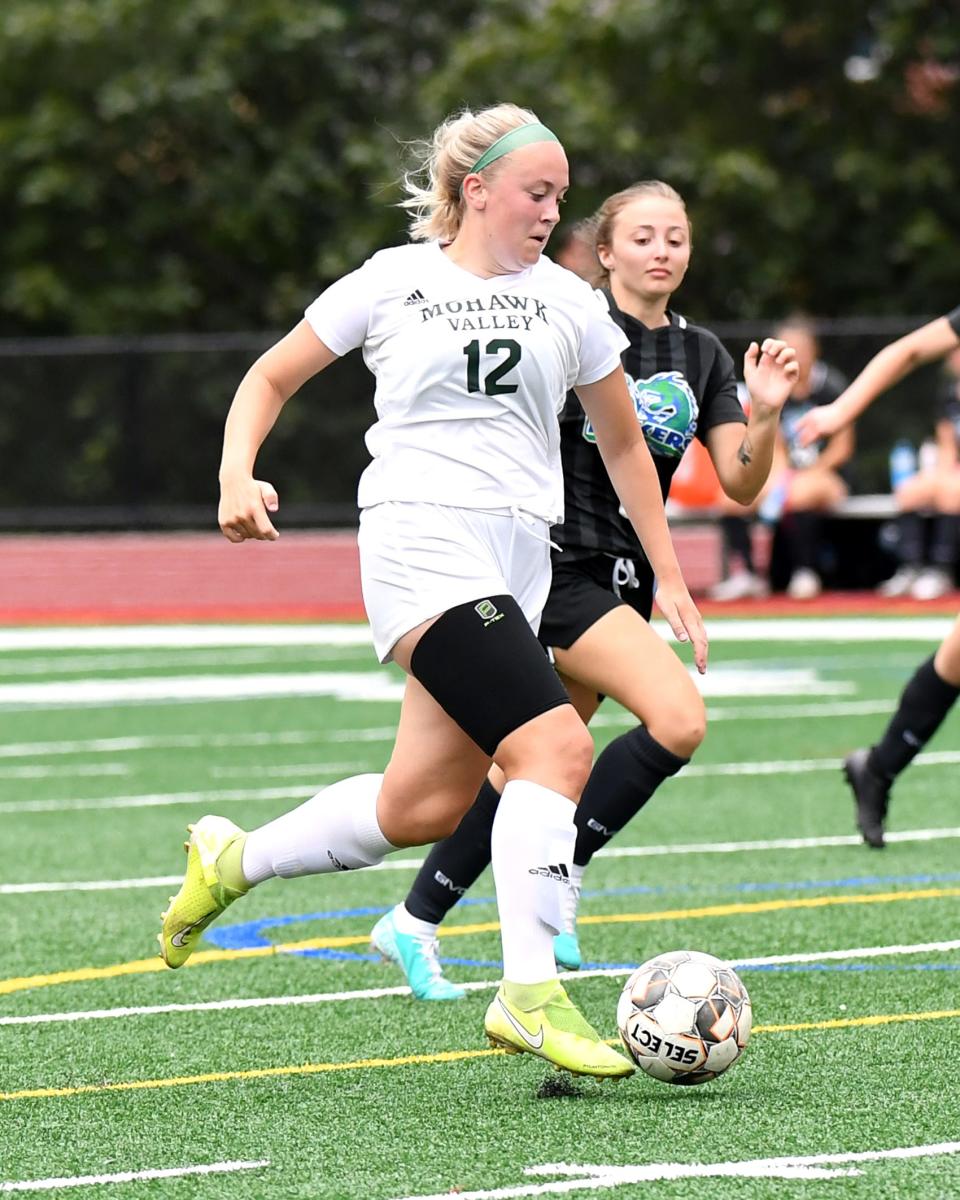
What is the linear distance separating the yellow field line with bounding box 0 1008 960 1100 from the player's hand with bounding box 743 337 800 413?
152cm

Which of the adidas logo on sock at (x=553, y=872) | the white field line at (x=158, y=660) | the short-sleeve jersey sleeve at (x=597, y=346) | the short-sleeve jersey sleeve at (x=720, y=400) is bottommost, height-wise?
the white field line at (x=158, y=660)

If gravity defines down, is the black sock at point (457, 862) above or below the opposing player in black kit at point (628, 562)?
below

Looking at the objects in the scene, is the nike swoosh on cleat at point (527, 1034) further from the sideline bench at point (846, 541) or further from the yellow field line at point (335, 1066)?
the sideline bench at point (846, 541)

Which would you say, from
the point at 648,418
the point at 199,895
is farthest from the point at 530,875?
the point at 648,418

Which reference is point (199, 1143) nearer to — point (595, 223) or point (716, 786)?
point (595, 223)

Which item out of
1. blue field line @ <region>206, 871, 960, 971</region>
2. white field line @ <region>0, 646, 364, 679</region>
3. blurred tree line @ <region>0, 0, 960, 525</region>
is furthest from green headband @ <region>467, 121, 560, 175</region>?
blurred tree line @ <region>0, 0, 960, 525</region>

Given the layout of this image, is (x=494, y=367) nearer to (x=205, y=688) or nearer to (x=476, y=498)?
(x=476, y=498)

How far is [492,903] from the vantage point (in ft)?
25.4

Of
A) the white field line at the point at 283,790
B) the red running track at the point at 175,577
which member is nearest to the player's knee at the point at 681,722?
the white field line at the point at 283,790

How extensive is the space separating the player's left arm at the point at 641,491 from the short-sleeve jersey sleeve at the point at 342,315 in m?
0.57

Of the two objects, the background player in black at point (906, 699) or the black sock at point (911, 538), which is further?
the black sock at point (911, 538)

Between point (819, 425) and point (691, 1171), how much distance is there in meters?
3.21

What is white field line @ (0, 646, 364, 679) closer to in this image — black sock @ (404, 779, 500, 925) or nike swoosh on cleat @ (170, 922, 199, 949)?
black sock @ (404, 779, 500, 925)

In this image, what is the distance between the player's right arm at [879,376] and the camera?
22.9ft
